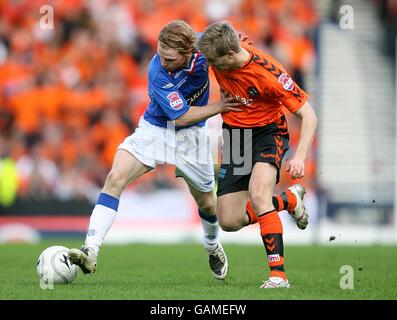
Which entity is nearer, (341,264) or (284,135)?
(284,135)

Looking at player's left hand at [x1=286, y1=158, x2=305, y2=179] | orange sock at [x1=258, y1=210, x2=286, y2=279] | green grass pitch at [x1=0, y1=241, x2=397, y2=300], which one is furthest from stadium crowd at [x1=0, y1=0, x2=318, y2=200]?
player's left hand at [x1=286, y1=158, x2=305, y2=179]

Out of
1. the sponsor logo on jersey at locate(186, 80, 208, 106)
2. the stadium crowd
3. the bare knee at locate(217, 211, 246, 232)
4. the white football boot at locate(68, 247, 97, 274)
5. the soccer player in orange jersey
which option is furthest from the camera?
the stadium crowd

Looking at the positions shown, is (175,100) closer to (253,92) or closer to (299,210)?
(253,92)

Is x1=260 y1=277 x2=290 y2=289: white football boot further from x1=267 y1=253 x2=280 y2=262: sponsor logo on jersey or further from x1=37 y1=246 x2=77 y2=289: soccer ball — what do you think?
x1=37 y1=246 x2=77 y2=289: soccer ball

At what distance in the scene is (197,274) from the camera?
8461mm

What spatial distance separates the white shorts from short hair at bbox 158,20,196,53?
88 centimetres

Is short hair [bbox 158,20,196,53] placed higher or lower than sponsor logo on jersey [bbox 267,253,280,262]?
higher

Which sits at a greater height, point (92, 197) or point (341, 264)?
point (92, 197)

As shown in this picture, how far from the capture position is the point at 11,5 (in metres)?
16.6

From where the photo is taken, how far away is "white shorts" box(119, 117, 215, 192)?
25.0ft

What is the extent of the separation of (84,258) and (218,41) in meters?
1.94
